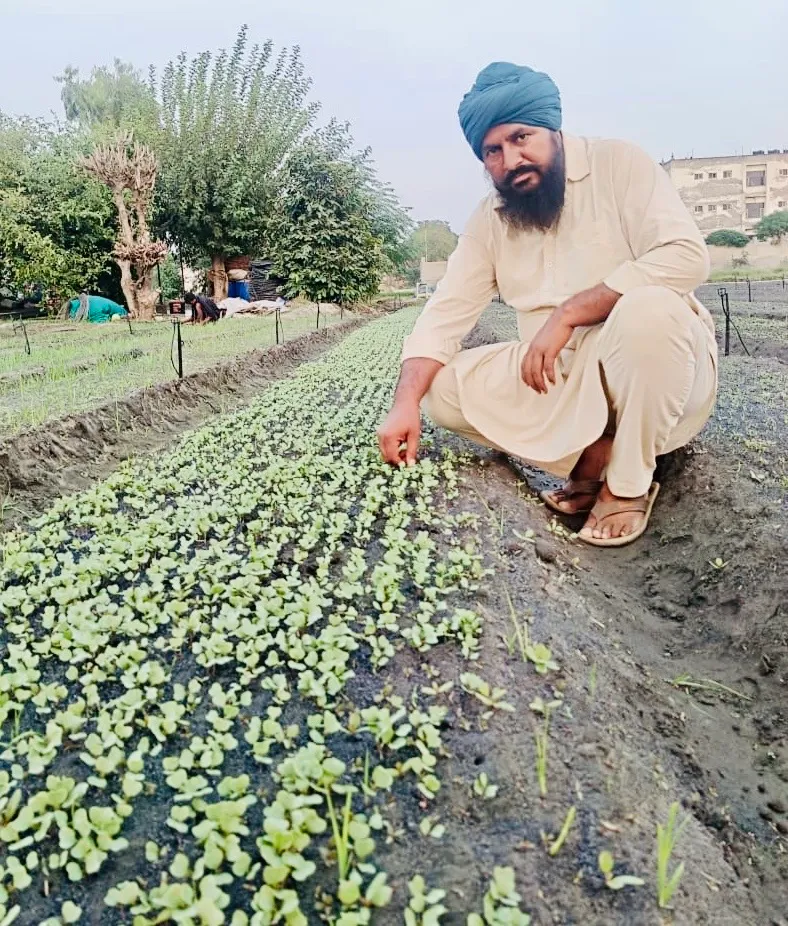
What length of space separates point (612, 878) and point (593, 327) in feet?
6.81

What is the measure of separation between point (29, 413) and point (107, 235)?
56.9ft

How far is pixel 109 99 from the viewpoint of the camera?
104ft

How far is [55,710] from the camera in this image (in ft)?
5.25

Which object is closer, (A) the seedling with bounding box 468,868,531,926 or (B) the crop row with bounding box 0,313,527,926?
(A) the seedling with bounding box 468,868,531,926

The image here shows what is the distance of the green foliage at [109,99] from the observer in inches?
1008

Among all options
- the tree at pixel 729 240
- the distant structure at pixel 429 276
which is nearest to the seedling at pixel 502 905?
the distant structure at pixel 429 276

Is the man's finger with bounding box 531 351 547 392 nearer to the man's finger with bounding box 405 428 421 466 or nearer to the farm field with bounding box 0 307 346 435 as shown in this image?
the man's finger with bounding box 405 428 421 466

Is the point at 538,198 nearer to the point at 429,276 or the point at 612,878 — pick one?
the point at 612,878

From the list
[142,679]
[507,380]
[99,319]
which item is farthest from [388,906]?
[99,319]

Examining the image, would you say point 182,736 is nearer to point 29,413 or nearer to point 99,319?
point 29,413

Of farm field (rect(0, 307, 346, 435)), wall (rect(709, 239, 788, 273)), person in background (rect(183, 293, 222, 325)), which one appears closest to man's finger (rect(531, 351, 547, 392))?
farm field (rect(0, 307, 346, 435))

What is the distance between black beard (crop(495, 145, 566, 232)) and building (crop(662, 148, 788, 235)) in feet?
182

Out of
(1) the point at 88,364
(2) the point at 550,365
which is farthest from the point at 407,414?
(1) the point at 88,364

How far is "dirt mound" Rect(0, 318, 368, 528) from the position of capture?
12.3 feet
